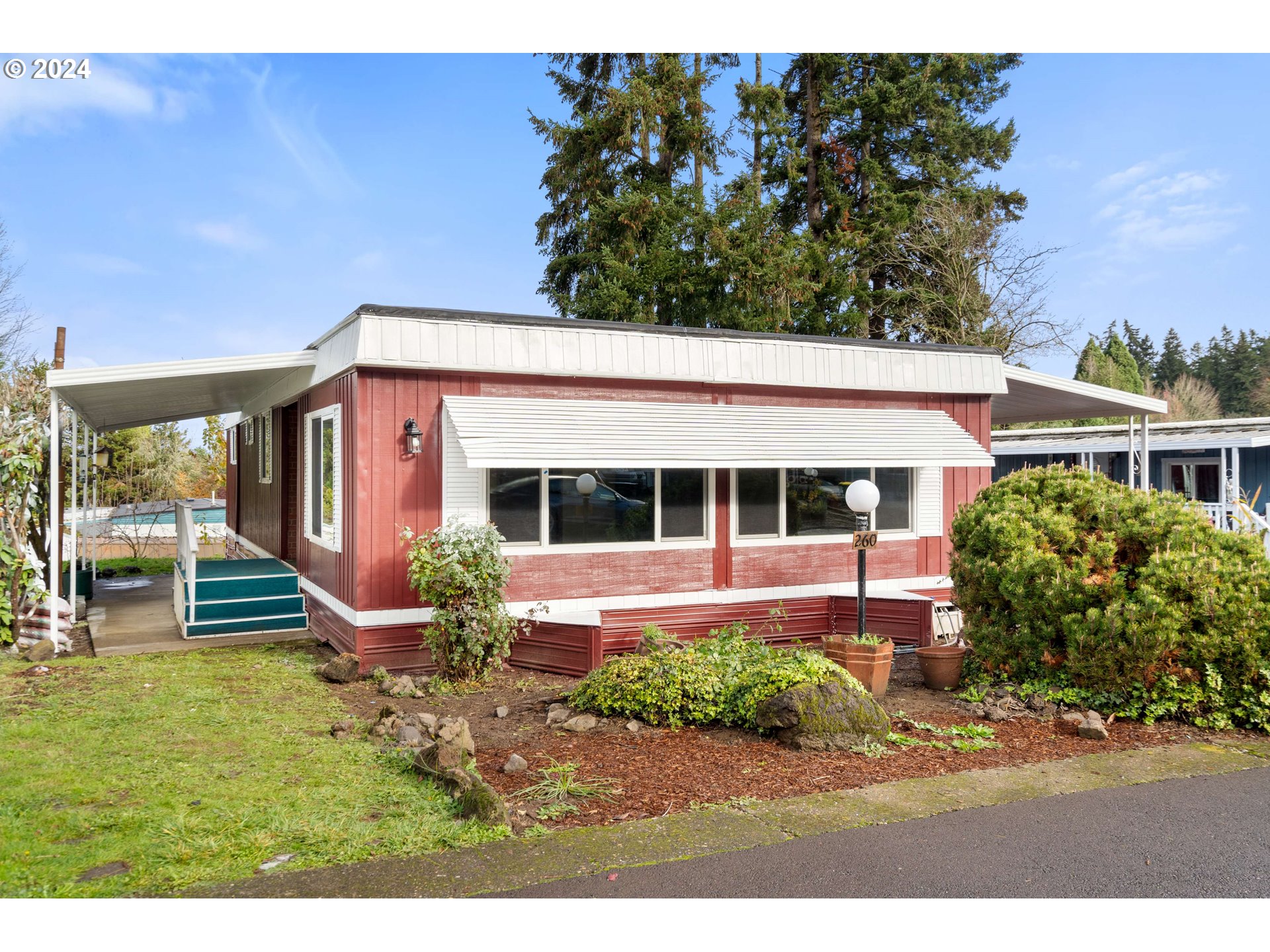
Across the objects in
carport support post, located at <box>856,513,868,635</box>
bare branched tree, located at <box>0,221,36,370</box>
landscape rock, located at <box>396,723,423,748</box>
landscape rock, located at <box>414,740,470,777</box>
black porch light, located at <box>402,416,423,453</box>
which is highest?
bare branched tree, located at <box>0,221,36,370</box>

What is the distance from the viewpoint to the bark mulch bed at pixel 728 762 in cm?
423

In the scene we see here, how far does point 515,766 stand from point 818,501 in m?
5.18

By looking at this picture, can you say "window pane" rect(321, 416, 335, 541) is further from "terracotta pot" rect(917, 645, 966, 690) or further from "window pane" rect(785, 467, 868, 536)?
"terracotta pot" rect(917, 645, 966, 690)

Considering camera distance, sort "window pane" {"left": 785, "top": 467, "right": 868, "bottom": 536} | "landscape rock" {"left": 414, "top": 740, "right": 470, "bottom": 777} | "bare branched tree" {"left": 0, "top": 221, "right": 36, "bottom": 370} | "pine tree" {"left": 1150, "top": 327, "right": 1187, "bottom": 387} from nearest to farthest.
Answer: "landscape rock" {"left": 414, "top": 740, "right": 470, "bottom": 777} → "window pane" {"left": 785, "top": 467, "right": 868, "bottom": 536} → "bare branched tree" {"left": 0, "top": 221, "right": 36, "bottom": 370} → "pine tree" {"left": 1150, "top": 327, "right": 1187, "bottom": 387}

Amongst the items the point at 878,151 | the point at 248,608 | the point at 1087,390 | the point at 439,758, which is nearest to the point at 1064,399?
the point at 1087,390

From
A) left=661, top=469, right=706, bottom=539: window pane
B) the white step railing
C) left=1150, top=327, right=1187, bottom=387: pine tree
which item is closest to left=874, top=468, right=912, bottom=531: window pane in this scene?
left=661, top=469, right=706, bottom=539: window pane

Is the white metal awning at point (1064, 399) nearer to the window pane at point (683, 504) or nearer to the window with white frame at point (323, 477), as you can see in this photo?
the window pane at point (683, 504)

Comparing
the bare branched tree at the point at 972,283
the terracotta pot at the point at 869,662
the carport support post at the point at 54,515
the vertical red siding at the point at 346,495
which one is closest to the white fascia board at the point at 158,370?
the carport support post at the point at 54,515

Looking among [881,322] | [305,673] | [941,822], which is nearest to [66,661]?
[305,673]

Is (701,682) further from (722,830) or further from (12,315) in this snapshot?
(12,315)

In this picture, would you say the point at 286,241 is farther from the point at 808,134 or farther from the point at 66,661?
the point at 66,661

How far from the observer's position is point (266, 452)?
1155 centimetres

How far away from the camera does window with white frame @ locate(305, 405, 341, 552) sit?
7730 millimetres

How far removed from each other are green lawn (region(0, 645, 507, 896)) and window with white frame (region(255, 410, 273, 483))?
4.84 m
